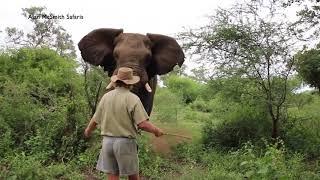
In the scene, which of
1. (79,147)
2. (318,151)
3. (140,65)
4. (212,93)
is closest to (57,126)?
(79,147)

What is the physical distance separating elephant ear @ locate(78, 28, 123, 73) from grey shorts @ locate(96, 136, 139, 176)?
12.2 feet

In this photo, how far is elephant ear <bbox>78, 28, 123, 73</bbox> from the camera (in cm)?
977

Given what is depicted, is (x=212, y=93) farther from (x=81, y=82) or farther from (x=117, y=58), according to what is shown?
(x=117, y=58)

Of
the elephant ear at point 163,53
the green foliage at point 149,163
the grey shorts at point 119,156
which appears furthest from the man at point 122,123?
the elephant ear at point 163,53

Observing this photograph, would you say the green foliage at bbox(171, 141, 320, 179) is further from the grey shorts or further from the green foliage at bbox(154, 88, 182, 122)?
the green foliage at bbox(154, 88, 182, 122)

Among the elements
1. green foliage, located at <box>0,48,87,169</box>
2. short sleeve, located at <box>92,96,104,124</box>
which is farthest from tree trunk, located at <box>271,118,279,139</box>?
short sleeve, located at <box>92,96,104,124</box>

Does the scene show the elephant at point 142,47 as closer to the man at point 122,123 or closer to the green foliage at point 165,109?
the man at point 122,123

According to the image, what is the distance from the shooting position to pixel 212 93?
1233 cm

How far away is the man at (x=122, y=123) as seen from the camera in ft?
19.7

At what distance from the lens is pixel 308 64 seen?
1164 cm

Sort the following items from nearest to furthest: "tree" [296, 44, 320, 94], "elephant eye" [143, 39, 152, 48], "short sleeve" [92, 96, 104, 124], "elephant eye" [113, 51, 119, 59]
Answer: "short sleeve" [92, 96, 104, 124] < "elephant eye" [113, 51, 119, 59] < "elephant eye" [143, 39, 152, 48] < "tree" [296, 44, 320, 94]

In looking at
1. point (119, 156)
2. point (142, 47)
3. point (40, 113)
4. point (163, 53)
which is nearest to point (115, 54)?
point (142, 47)

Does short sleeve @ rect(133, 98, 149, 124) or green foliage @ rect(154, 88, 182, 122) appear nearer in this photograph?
short sleeve @ rect(133, 98, 149, 124)

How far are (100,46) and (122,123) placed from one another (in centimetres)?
405
